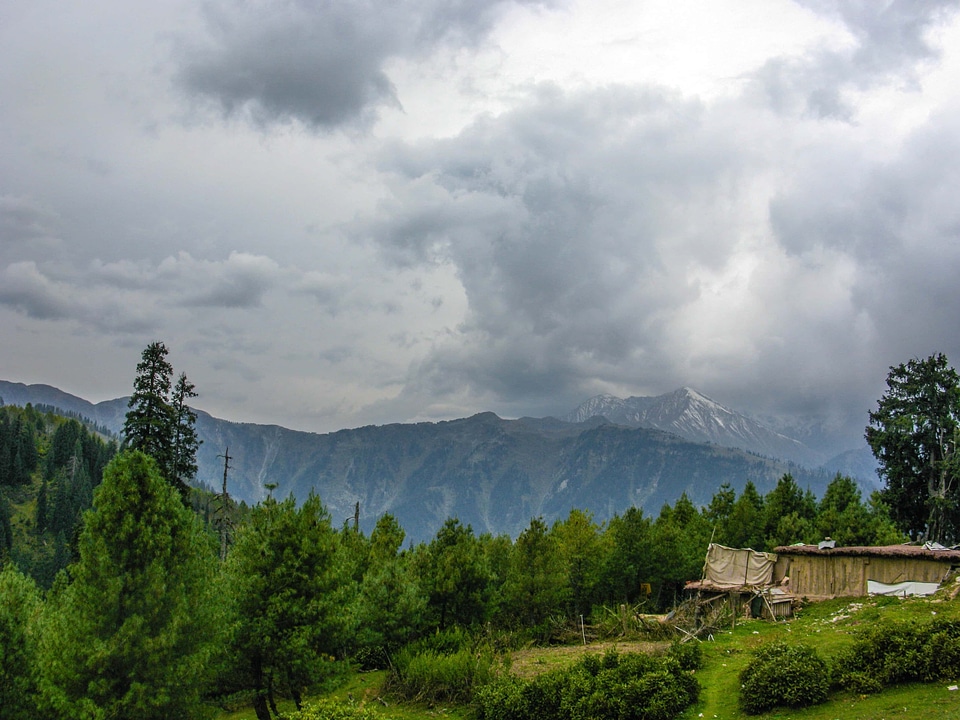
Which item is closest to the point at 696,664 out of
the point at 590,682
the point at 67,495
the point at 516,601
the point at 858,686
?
the point at 590,682

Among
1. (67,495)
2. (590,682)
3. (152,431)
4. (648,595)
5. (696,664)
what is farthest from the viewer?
(67,495)

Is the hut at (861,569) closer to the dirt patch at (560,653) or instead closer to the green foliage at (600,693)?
the dirt patch at (560,653)

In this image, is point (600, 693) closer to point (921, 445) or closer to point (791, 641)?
point (791, 641)

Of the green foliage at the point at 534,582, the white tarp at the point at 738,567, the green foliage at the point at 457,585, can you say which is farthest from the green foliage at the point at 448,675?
the white tarp at the point at 738,567

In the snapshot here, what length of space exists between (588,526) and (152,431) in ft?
125

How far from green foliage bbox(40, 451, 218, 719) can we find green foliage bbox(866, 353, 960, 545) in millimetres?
67799

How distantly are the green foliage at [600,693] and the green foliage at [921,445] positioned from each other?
178ft

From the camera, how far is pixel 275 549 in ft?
86.9

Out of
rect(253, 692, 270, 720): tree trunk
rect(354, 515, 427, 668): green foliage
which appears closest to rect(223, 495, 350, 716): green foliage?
rect(253, 692, 270, 720): tree trunk

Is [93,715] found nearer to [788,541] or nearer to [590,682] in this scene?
[590,682]

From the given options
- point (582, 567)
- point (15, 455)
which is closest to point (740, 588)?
point (582, 567)

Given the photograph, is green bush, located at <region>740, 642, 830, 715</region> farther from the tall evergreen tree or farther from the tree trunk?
the tall evergreen tree

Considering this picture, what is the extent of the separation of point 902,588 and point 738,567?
35.3ft

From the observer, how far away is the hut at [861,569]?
37.5 metres
